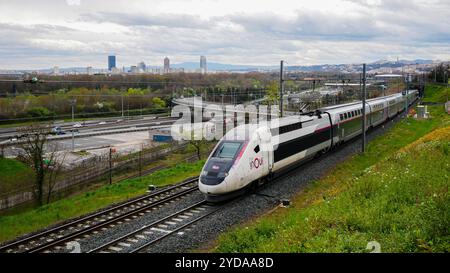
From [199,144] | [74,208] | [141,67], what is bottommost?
[199,144]

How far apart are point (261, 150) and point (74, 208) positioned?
8.48 m

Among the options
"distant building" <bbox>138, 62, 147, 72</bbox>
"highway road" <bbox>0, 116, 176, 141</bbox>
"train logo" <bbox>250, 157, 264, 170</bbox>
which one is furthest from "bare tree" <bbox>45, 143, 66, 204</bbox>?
"distant building" <bbox>138, 62, 147, 72</bbox>

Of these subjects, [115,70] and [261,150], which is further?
[115,70]

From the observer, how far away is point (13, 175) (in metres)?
40.5

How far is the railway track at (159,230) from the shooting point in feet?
41.2

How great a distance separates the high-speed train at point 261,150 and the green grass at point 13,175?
23.1 meters

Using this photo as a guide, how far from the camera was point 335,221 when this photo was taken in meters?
10.1

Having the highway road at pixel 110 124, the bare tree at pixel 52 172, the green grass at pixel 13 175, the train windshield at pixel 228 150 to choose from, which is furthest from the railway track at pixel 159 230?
the highway road at pixel 110 124

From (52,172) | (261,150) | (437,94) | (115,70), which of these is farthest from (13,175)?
(437,94)

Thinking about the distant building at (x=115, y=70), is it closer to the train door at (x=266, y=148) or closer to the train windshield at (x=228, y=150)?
the train door at (x=266, y=148)

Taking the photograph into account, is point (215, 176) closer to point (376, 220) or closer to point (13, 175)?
point (376, 220)
